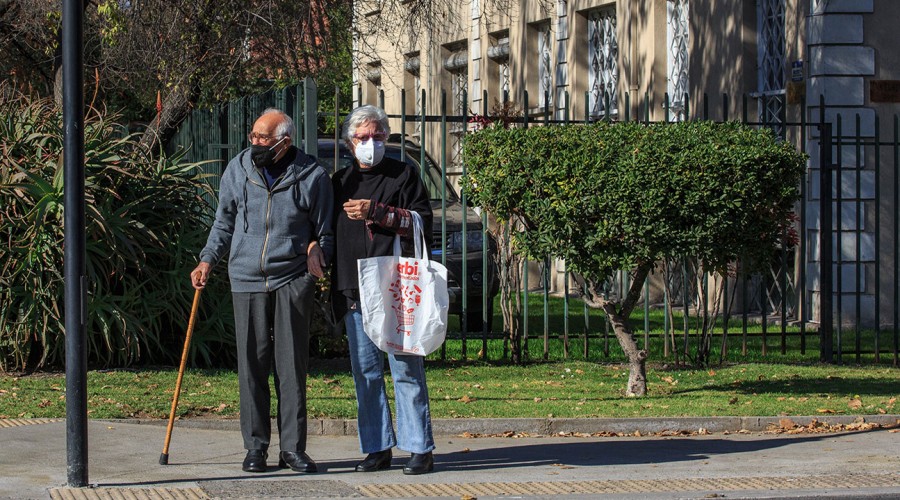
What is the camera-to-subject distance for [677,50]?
18.9 m

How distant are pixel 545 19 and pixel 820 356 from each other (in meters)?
11.2

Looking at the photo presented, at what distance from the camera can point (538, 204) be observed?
9445mm

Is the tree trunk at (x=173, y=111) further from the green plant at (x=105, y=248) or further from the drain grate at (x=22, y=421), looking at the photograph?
the drain grate at (x=22, y=421)

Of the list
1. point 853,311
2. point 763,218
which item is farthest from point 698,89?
point 763,218

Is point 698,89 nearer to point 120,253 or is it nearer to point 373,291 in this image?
point 120,253

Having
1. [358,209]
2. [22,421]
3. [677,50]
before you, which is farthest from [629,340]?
[677,50]

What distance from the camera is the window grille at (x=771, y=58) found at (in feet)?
54.8

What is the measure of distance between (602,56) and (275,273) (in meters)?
14.8

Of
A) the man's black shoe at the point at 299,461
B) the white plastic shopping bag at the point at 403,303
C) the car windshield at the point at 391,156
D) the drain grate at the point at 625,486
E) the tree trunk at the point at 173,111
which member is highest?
the tree trunk at the point at 173,111

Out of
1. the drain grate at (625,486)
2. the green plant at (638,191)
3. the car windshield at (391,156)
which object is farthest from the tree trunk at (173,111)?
the drain grate at (625,486)

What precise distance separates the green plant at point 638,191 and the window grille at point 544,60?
41.7 ft

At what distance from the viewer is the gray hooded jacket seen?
7.00 m

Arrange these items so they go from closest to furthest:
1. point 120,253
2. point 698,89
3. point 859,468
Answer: point 859,468
point 120,253
point 698,89

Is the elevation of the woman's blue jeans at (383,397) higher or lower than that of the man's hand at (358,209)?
lower
